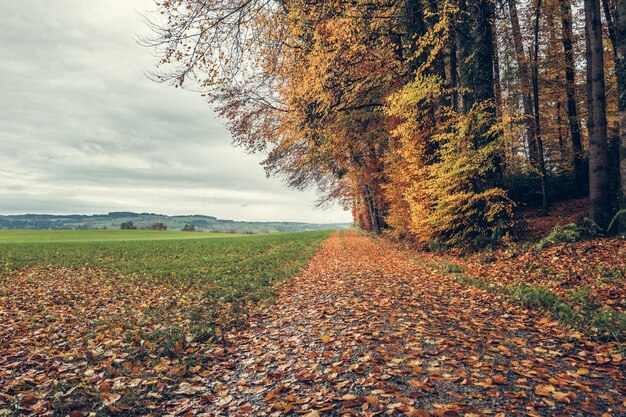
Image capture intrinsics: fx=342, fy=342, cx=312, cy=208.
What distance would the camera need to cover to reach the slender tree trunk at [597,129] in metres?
10.1

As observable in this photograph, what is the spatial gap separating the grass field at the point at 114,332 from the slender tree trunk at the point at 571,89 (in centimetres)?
1708

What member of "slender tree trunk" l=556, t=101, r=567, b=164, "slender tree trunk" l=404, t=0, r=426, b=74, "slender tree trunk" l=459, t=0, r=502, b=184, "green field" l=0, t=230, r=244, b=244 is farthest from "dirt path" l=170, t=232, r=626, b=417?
"green field" l=0, t=230, r=244, b=244

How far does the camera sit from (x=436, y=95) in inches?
564

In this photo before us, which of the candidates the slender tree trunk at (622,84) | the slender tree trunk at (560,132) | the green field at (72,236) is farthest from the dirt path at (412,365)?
the green field at (72,236)

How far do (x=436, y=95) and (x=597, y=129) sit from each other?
5.71 m

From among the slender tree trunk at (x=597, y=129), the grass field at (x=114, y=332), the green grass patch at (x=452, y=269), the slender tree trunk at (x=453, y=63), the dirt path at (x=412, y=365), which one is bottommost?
the grass field at (x=114, y=332)

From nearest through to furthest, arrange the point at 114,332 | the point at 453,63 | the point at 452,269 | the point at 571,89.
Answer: the point at 114,332 → the point at 452,269 → the point at 453,63 → the point at 571,89

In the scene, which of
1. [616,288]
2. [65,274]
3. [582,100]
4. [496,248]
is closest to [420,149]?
[496,248]

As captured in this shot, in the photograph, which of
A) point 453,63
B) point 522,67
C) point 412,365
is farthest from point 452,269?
point 522,67

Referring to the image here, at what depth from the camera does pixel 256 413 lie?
378cm

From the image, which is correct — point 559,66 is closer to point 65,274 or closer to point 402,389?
point 402,389

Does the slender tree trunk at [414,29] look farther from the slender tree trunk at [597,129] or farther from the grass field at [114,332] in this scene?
the grass field at [114,332]

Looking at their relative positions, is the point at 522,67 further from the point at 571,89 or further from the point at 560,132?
the point at 560,132

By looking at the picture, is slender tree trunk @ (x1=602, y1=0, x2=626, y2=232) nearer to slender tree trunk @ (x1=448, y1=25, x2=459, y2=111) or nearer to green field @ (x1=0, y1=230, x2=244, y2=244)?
slender tree trunk @ (x1=448, y1=25, x2=459, y2=111)
